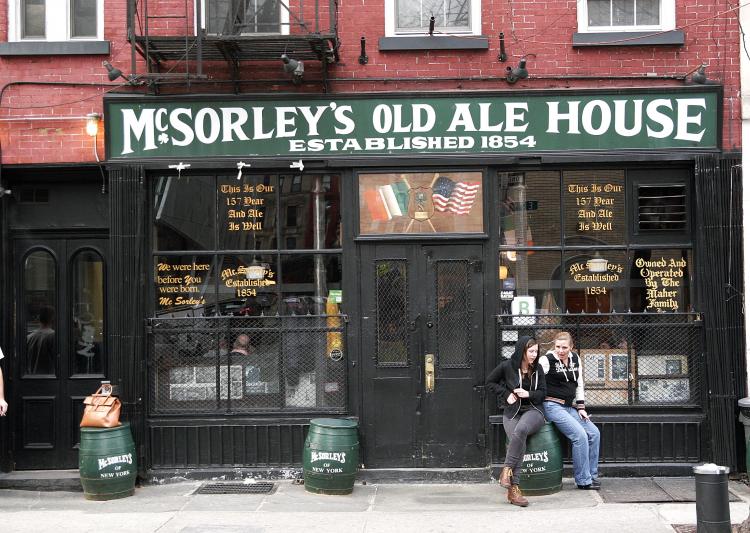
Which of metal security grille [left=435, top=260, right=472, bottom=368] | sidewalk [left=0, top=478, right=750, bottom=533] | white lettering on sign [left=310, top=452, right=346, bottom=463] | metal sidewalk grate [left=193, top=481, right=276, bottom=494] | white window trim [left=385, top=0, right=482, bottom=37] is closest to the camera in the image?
sidewalk [left=0, top=478, right=750, bottom=533]

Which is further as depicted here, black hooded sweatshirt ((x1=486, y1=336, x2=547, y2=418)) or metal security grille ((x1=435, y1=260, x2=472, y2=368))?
metal security grille ((x1=435, y1=260, x2=472, y2=368))

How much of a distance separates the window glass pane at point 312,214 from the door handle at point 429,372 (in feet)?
5.06

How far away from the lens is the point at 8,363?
920 cm

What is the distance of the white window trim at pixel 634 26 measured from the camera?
9055 millimetres

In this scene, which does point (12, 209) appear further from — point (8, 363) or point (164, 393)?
point (164, 393)

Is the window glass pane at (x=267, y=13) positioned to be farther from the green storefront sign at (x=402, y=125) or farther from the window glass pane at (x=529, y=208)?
the window glass pane at (x=529, y=208)

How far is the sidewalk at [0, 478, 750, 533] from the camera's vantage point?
7367 millimetres

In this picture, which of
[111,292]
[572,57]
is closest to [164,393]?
[111,292]

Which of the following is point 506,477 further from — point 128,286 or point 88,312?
point 88,312

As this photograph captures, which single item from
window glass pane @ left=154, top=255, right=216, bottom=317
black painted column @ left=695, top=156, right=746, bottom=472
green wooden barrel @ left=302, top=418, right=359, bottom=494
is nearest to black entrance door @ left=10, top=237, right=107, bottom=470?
window glass pane @ left=154, top=255, right=216, bottom=317

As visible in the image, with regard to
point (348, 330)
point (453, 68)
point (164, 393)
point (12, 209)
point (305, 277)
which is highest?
point (453, 68)

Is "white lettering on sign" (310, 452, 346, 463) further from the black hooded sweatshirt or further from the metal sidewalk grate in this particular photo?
the black hooded sweatshirt

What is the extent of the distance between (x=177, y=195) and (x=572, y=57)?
449cm

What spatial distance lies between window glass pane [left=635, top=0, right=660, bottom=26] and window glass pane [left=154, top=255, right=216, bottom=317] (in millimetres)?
5336
